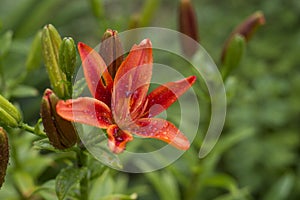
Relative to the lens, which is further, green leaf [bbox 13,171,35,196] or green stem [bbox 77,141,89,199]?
green leaf [bbox 13,171,35,196]

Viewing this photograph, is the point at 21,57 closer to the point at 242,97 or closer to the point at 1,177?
the point at 242,97

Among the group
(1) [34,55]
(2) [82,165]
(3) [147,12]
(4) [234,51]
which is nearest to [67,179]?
(2) [82,165]

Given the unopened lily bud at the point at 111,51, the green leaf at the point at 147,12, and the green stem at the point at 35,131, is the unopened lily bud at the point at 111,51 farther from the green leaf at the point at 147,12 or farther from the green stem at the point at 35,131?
the green leaf at the point at 147,12

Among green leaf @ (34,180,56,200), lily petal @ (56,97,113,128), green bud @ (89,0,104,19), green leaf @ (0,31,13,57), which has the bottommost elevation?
green leaf @ (34,180,56,200)

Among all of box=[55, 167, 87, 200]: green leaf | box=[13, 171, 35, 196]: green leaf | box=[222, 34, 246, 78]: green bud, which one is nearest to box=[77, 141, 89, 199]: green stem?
box=[55, 167, 87, 200]: green leaf

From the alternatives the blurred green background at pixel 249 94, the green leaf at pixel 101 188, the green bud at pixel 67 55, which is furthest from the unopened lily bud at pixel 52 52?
the blurred green background at pixel 249 94

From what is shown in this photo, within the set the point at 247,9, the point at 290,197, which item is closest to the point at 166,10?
the point at 247,9

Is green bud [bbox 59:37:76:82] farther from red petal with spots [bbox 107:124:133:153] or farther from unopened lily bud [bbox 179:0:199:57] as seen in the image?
unopened lily bud [bbox 179:0:199:57]

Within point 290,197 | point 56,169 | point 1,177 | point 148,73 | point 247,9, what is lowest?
point 290,197
